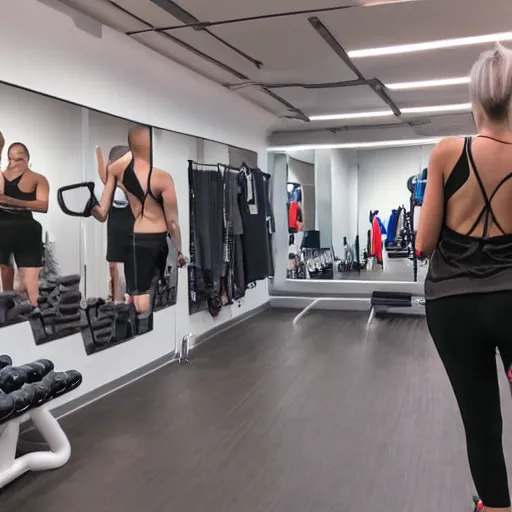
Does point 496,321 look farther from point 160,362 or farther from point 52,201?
point 160,362

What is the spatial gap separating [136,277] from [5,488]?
2.02 meters

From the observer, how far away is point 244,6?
11.3 ft

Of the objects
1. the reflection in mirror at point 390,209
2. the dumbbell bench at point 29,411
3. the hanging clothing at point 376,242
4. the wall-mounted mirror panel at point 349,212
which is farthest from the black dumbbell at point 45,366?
the hanging clothing at point 376,242

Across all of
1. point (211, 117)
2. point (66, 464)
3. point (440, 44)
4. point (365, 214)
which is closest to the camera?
point (66, 464)

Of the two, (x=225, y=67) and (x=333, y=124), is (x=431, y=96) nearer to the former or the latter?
(x=333, y=124)

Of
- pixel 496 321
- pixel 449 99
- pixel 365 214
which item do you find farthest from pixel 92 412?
pixel 365 214

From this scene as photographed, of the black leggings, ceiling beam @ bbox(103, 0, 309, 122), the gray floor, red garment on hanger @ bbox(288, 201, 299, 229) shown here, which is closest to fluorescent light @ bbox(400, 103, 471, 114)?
ceiling beam @ bbox(103, 0, 309, 122)

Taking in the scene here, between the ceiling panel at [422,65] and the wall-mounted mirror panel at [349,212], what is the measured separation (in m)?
2.66

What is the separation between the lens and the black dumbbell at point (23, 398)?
8.55ft

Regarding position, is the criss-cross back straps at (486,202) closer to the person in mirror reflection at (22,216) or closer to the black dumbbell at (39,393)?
the black dumbbell at (39,393)

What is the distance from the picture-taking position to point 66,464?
114 inches

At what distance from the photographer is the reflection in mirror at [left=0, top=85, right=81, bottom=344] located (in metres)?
3.11

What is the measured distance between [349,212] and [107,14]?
5.13m

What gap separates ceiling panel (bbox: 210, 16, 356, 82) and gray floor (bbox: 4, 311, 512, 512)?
253cm
